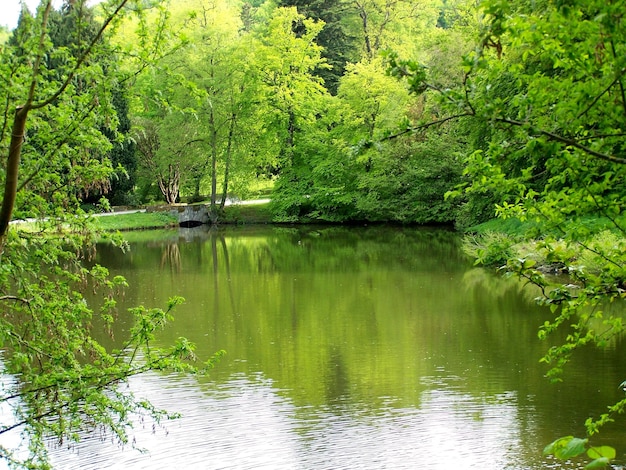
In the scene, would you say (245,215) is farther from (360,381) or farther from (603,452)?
(603,452)

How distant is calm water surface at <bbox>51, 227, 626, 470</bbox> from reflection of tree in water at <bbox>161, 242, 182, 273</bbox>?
211cm

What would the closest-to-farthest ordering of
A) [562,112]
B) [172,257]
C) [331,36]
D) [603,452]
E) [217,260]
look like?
[603,452] → [562,112] → [217,260] → [172,257] → [331,36]

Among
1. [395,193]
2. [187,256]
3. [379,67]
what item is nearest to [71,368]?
[187,256]

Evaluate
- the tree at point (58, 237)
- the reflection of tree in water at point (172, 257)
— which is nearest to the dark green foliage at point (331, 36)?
the reflection of tree in water at point (172, 257)

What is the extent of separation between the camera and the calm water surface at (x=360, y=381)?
25.3 ft

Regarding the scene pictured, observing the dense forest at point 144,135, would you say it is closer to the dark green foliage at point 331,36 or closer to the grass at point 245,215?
the grass at point 245,215

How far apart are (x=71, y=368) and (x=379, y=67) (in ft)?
98.5

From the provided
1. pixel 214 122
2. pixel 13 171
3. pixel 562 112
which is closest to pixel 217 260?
pixel 214 122

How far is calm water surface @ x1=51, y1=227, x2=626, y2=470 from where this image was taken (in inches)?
304

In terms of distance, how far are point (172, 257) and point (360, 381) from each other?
14.5 m

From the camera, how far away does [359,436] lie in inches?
318

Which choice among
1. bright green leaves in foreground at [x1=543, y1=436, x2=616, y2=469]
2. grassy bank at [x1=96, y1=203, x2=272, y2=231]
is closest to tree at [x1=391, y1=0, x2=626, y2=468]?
bright green leaves in foreground at [x1=543, y1=436, x2=616, y2=469]

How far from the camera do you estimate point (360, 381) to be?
10.1m

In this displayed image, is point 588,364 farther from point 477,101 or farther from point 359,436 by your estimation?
point 477,101
